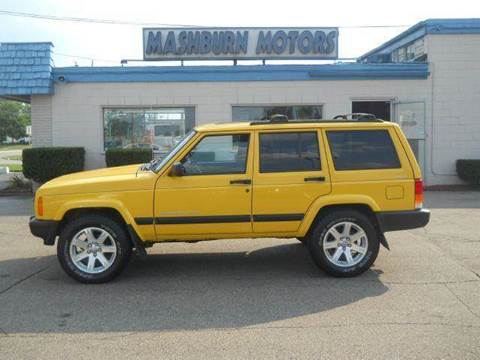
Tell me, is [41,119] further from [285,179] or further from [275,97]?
[285,179]

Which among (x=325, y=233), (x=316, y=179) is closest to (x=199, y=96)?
(x=316, y=179)

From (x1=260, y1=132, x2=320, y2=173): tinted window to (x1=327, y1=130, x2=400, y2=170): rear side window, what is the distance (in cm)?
23

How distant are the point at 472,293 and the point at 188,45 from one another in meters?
12.4

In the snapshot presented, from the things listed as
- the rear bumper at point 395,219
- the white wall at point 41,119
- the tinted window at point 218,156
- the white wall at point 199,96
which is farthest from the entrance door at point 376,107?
the tinted window at point 218,156

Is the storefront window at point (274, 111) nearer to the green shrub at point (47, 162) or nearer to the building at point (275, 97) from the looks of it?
the building at point (275, 97)

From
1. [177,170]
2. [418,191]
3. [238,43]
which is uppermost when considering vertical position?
[238,43]

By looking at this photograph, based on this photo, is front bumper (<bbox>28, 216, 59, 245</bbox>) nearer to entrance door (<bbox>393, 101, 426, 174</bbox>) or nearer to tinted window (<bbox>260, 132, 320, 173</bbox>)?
tinted window (<bbox>260, 132, 320, 173</bbox>)

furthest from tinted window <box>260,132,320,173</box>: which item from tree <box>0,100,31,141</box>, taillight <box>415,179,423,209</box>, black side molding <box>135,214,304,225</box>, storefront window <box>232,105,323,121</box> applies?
tree <box>0,100,31,141</box>

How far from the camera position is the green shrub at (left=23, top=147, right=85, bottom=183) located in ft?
48.3

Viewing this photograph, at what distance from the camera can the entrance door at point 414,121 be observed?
51.2 ft

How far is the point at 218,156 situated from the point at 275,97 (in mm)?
9527

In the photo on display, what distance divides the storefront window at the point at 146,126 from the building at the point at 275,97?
3cm

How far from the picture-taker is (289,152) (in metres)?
6.48

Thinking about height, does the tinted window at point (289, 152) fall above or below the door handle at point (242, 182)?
above
